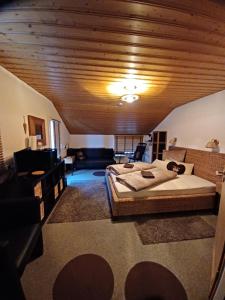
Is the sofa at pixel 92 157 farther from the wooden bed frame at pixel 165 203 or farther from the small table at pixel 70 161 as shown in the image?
the wooden bed frame at pixel 165 203

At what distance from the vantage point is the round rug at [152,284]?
4.25ft

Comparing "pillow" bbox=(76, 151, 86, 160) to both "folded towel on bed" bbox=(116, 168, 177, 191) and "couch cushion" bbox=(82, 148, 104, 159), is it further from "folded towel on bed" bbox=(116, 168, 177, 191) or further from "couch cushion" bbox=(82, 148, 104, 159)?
"folded towel on bed" bbox=(116, 168, 177, 191)

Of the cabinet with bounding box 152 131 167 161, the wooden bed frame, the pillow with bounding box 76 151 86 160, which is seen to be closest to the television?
the wooden bed frame

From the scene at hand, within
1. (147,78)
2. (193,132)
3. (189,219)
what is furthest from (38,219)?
(193,132)

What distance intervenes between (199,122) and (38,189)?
377 cm

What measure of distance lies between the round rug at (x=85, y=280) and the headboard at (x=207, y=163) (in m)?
2.67

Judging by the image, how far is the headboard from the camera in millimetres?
2939

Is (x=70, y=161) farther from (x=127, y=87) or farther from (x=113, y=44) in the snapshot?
(x=113, y=44)

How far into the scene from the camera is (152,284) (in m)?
1.39

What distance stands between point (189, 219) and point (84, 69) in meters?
3.01

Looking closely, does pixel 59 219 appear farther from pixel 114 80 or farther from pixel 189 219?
pixel 114 80

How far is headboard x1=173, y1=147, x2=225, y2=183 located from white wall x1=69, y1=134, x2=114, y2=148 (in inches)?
137

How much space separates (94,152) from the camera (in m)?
6.22

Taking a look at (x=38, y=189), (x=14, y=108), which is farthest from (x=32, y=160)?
(x=14, y=108)
